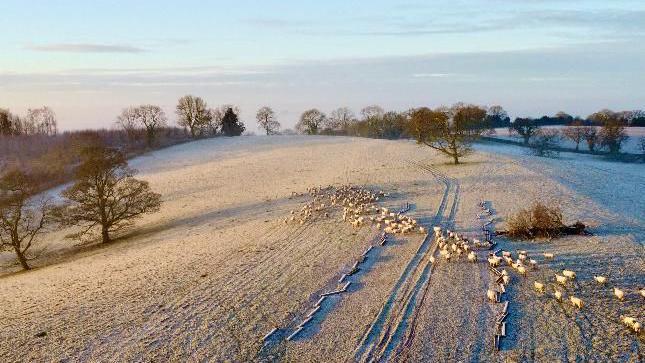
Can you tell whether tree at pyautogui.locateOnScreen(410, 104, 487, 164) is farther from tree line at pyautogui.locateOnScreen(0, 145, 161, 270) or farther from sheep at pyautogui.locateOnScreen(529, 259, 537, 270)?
sheep at pyautogui.locateOnScreen(529, 259, 537, 270)

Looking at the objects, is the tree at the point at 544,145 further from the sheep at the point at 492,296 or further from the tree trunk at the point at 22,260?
the tree trunk at the point at 22,260

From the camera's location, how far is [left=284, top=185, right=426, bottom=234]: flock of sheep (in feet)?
89.2

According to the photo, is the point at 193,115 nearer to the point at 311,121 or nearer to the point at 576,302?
the point at 311,121

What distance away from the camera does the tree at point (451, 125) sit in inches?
1852

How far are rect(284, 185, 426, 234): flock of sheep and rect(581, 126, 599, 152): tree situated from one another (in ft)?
225

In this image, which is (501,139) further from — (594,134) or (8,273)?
(8,273)

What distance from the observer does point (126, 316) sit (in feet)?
58.1

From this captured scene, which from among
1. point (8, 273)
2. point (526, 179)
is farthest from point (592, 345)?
point (8, 273)

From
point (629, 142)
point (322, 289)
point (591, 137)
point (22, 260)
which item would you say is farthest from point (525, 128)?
point (322, 289)

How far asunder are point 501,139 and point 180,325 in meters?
93.7

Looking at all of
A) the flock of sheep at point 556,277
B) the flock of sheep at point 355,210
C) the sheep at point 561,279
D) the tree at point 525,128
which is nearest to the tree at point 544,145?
the tree at point 525,128

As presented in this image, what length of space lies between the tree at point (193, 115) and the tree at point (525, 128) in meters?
60.2

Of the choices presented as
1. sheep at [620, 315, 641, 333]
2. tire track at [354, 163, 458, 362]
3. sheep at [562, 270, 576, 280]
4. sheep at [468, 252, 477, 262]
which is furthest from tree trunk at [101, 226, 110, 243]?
sheep at [620, 315, 641, 333]

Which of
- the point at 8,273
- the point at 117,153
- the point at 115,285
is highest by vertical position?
the point at 117,153
